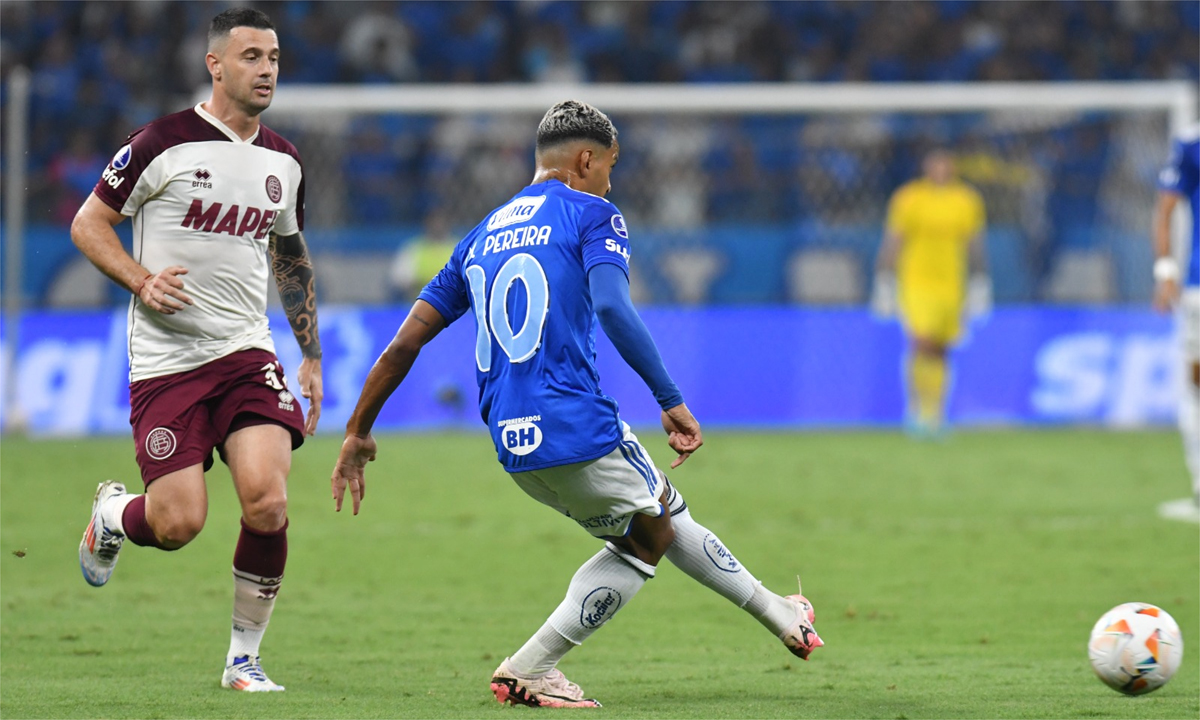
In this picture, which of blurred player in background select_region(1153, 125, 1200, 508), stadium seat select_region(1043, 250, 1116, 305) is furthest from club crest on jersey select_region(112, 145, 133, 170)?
stadium seat select_region(1043, 250, 1116, 305)

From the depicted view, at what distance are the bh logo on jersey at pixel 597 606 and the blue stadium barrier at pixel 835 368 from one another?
10227mm

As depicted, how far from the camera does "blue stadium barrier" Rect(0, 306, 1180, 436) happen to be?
50.8 feet

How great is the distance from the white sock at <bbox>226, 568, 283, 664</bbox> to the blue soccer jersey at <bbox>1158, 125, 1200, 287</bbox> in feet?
20.4

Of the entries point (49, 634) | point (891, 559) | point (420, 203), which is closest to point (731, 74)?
point (420, 203)

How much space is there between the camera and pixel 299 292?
19.3 feet

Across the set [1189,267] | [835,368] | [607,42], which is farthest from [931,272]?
[607,42]

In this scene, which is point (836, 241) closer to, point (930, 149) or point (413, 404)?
point (930, 149)

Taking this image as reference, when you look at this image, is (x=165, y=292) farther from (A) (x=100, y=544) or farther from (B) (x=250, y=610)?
(B) (x=250, y=610)

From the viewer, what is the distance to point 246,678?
5.25 metres

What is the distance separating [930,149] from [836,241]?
6.41 ft

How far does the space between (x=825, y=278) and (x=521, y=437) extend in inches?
499

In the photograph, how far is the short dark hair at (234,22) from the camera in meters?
5.40

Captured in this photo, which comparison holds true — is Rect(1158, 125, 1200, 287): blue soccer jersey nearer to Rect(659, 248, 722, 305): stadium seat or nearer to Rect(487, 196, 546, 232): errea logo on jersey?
Rect(487, 196, 546, 232): errea logo on jersey

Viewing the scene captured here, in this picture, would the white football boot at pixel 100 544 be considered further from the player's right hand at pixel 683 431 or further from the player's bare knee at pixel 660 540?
the player's right hand at pixel 683 431
